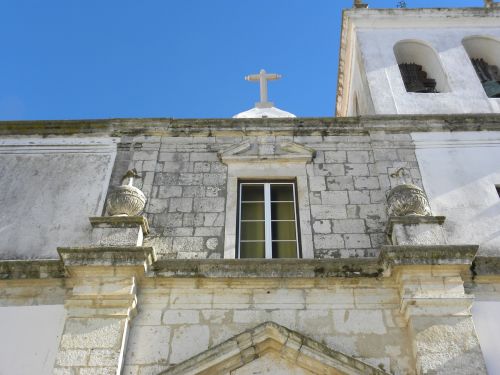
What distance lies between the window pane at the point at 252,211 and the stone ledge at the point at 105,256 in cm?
177

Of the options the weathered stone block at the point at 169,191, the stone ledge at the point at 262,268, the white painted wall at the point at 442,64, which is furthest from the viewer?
the white painted wall at the point at 442,64

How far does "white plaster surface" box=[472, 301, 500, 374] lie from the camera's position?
6182 mm

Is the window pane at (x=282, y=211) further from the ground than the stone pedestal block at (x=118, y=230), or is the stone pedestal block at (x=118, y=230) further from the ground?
the window pane at (x=282, y=211)

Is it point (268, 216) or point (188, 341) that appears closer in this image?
point (188, 341)

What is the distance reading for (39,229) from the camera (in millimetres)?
7793

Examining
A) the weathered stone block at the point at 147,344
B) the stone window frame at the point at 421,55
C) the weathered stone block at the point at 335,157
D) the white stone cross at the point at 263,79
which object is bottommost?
the weathered stone block at the point at 147,344

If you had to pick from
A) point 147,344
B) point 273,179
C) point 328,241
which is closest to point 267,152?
point 273,179

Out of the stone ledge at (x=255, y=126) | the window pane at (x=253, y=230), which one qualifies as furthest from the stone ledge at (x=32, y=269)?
the stone ledge at (x=255, y=126)

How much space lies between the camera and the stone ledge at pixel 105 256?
671 cm

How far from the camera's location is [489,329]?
21.2ft

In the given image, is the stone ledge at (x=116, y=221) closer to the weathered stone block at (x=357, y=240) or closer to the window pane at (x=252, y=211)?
the window pane at (x=252, y=211)

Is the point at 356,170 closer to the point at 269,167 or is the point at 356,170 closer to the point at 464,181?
the point at 269,167

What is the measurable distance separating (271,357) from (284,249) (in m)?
1.74

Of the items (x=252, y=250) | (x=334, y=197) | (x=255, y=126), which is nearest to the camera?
(x=252, y=250)
